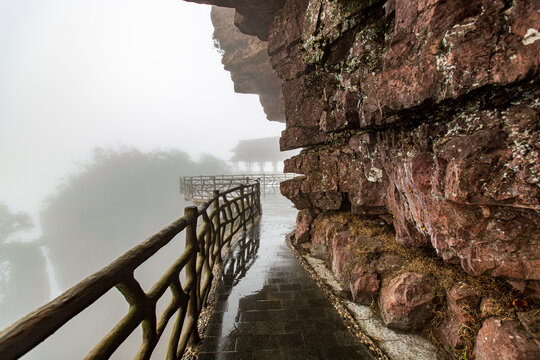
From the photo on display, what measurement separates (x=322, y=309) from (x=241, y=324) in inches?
48.4

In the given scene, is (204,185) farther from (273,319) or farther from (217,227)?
(273,319)

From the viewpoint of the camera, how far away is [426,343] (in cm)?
266

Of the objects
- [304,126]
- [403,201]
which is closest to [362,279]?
[403,201]

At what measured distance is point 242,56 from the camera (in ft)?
49.9

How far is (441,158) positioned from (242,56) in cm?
1576

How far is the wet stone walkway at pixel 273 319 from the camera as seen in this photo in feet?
8.52

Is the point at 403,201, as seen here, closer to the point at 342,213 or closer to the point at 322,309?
the point at 342,213

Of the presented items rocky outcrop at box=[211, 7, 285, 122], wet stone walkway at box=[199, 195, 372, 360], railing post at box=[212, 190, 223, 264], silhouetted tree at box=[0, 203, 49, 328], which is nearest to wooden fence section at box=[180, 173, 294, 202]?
rocky outcrop at box=[211, 7, 285, 122]

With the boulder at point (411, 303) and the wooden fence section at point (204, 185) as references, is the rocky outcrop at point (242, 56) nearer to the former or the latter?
the wooden fence section at point (204, 185)

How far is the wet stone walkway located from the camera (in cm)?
260

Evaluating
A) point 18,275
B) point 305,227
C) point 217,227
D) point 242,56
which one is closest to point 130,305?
point 217,227

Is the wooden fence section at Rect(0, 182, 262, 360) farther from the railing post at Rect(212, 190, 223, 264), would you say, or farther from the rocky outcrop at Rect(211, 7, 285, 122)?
the rocky outcrop at Rect(211, 7, 285, 122)

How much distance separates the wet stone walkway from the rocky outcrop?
483 inches

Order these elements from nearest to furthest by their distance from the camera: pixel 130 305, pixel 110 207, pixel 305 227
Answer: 1. pixel 130 305
2. pixel 305 227
3. pixel 110 207
